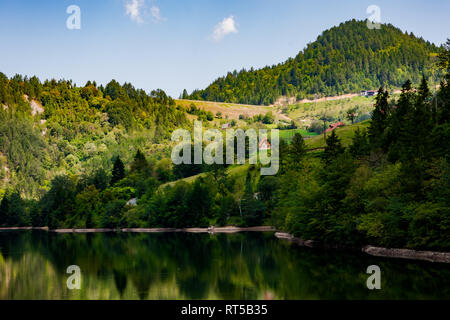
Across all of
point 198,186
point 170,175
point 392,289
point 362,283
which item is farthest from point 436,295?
point 170,175

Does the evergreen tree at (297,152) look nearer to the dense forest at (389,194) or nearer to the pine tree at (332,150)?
the pine tree at (332,150)

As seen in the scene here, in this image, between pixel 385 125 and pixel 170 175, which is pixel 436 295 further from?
pixel 170 175

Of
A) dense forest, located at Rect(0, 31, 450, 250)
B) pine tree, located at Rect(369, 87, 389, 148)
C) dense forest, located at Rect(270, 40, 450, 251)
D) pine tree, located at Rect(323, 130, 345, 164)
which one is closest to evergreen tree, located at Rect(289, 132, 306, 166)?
dense forest, located at Rect(0, 31, 450, 250)

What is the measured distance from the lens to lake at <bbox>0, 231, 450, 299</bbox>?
136 ft

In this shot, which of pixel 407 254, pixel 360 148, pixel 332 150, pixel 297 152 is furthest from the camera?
pixel 297 152

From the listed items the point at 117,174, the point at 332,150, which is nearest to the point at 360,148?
the point at 332,150

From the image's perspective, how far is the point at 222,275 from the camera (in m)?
52.7

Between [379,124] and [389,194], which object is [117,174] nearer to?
[379,124]

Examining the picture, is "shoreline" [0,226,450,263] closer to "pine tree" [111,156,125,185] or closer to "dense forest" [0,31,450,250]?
"dense forest" [0,31,450,250]

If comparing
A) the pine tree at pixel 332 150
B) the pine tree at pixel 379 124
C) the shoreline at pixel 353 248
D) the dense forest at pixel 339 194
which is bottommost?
the shoreline at pixel 353 248

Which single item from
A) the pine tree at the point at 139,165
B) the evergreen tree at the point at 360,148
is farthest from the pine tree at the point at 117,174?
the evergreen tree at the point at 360,148

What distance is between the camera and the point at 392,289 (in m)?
41.4

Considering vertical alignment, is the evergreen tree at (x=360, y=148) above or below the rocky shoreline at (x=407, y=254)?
above

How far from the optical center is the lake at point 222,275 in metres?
41.6
